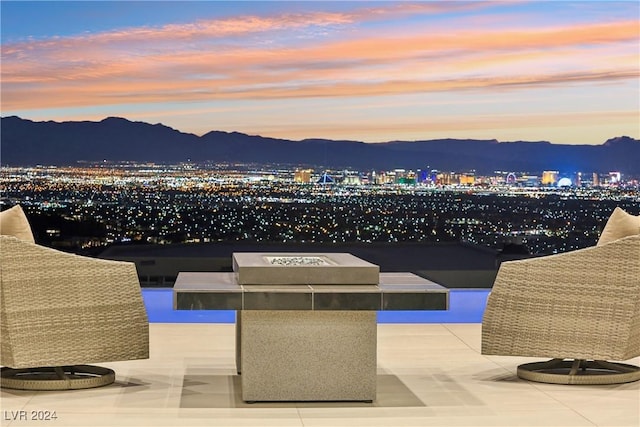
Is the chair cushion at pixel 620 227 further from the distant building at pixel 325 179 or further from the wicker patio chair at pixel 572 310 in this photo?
the distant building at pixel 325 179

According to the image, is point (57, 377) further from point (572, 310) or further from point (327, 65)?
point (327, 65)

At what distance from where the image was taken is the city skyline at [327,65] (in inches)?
374

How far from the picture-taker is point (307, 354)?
4.88m

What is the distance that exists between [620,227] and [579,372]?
0.78 metres

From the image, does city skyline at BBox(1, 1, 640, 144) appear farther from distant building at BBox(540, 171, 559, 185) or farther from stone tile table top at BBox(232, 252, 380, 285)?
stone tile table top at BBox(232, 252, 380, 285)

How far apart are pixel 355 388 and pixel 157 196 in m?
5.20

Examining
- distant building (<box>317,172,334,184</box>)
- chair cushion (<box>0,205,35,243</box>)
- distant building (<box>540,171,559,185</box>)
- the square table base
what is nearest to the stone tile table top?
the square table base

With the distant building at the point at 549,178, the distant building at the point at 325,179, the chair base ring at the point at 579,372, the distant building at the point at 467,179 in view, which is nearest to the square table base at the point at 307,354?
the chair base ring at the point at 579,372

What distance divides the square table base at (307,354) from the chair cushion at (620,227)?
1507 mm

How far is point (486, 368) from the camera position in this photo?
5.95 m

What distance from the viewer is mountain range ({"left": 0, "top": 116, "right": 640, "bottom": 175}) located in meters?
9.68

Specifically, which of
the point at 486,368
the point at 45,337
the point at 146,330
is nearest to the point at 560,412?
the point at 486,368

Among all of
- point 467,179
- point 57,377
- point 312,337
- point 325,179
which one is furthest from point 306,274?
point 467,179

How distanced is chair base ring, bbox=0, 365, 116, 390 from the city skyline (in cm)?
437
